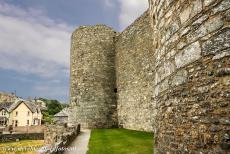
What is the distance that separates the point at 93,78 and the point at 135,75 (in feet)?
15.0

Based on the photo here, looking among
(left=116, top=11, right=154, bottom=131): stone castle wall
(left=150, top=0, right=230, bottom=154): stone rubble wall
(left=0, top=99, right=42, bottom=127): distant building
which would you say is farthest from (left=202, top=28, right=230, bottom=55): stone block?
(left=0, top=99, right=42, bottom=127): distant building

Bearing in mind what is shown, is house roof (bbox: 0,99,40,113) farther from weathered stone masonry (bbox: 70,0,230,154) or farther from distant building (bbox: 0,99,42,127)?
weathered stone masonry (bbox: 70,0,230,154)

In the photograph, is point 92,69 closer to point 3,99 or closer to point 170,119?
point 170,119

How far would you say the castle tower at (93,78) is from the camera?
20.3 meters

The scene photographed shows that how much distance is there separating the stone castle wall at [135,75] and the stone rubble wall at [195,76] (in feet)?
33.4

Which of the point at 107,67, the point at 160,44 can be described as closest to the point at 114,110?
the point at 107,67

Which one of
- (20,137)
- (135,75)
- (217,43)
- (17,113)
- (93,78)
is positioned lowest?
(20,137)

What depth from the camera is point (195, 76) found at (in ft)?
11.9

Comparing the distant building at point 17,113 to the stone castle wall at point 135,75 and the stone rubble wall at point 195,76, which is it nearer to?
the stone castle wall at point 135,75

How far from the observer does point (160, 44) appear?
5.26m

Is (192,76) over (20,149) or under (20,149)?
over

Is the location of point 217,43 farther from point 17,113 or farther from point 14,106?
point 17,113

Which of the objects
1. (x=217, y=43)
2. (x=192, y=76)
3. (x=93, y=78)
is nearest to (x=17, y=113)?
(x=93, y=78)

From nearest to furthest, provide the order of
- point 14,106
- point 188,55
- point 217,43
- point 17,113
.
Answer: point 217,43, point 188,55, point 14,106, point 17,113
